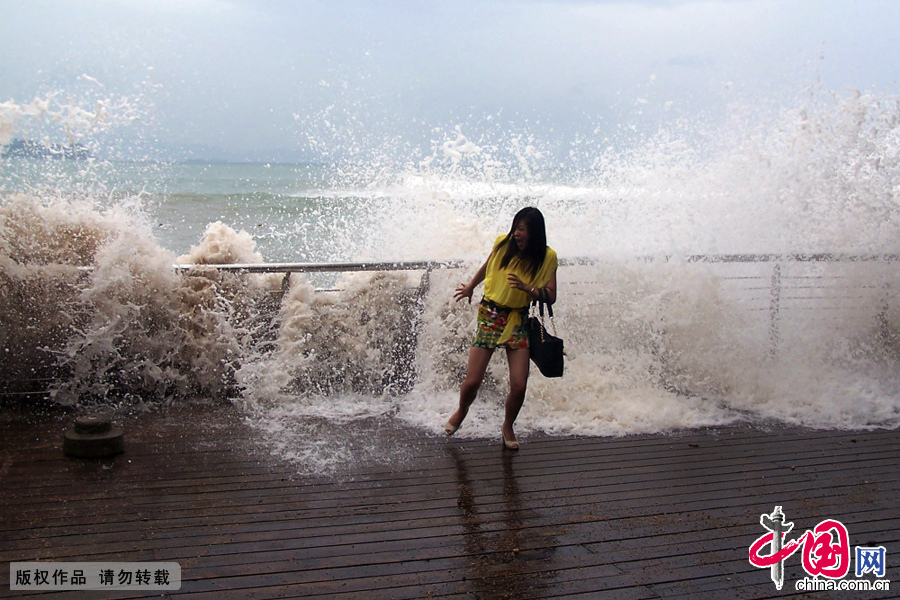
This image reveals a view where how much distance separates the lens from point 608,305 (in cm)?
568

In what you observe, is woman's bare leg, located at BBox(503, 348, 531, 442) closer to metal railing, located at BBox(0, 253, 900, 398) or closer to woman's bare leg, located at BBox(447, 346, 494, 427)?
woman's bare leg, located at BBox(447, 346, 494, 427)

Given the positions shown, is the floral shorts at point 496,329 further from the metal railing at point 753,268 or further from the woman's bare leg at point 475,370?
the metal railing at point 753,268

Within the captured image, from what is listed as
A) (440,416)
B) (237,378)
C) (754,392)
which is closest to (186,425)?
A: (237,378)

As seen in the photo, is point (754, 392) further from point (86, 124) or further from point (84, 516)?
point (86, 124)

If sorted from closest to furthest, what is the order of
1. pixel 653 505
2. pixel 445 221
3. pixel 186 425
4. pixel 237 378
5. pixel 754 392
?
pixel 653 505
pixel 186 425
pixel 237 378
pixel 754 392
pixel 445 221

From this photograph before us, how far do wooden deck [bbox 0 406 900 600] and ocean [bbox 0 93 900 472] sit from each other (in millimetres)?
379

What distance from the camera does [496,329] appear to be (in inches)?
160

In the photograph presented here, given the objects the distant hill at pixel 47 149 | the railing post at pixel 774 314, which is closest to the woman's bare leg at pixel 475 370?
the railing post at pixel 774 314

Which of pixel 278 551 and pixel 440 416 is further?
pixel 440 416

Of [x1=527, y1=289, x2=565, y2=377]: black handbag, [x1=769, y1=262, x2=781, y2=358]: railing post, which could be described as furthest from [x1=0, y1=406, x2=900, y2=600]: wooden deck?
[x1=769, y1=262, x2=781, y2=358]: railing post

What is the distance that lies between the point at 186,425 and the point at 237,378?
584 millimetres

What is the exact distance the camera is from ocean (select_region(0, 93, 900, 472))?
4840 millimetres

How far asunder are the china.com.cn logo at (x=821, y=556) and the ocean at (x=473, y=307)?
1.44m

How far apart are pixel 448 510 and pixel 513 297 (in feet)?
4.20
